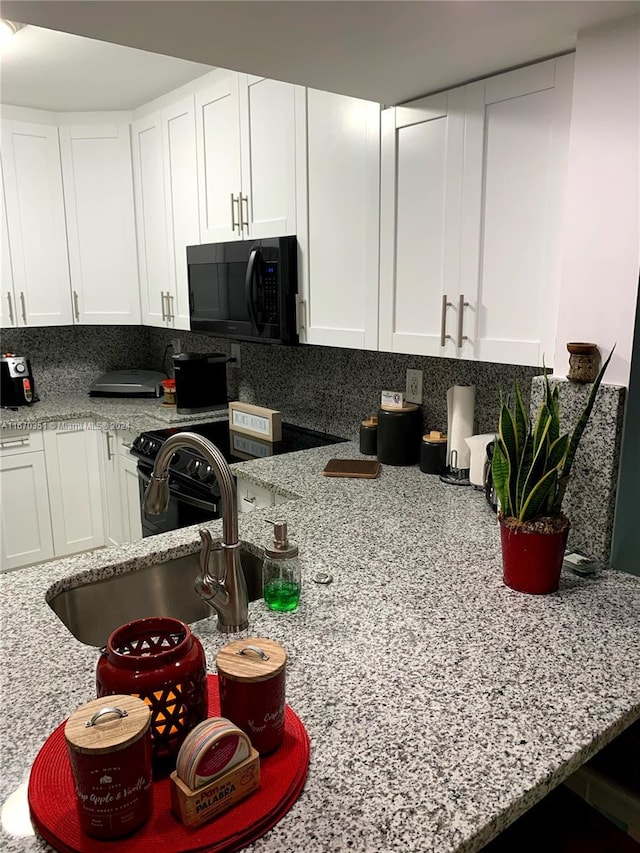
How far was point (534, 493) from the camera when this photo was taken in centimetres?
129

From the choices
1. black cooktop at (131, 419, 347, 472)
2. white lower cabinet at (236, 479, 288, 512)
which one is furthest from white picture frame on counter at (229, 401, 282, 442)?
white lower cabinet at (236, 479, 288, 512)

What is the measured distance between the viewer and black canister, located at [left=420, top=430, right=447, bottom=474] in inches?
78.9

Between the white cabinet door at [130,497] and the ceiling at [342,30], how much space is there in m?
1.94

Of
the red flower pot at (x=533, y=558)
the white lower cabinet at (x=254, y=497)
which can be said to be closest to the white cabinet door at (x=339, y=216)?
the white lower cabinet at (x=254, y=497)

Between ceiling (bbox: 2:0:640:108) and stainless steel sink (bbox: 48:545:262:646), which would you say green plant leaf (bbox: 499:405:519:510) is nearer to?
stainless steel sink (bbox: 48:545:262:646)

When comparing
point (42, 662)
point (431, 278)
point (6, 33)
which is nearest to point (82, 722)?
point (42, 662)

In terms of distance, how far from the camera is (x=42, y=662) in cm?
107

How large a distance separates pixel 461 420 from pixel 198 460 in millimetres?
963

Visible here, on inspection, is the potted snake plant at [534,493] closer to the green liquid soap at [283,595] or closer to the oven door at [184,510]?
the green liquid soap at [283,595]

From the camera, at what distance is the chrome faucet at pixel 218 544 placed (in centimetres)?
106

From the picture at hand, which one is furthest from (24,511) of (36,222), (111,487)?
(36,222)

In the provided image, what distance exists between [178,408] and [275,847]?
8.17 feet

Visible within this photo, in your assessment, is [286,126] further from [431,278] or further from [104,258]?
[104,258]

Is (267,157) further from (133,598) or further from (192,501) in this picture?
(133,598)
